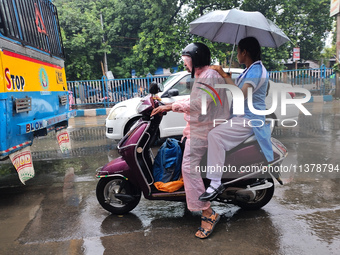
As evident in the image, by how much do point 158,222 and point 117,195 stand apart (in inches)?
21.2

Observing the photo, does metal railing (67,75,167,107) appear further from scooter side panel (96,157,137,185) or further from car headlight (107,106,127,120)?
scooter side panel (96,157,137,185)

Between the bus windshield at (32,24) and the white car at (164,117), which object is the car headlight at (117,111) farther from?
the bus windshield at (32,24)

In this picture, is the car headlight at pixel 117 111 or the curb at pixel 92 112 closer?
the car headlight at pixel 117 111

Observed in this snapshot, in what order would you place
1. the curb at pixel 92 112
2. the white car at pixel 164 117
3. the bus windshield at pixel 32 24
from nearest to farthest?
the bus windshield at pixel 32 24, the white car at pixel 164 117, the curb at pixel 92 112

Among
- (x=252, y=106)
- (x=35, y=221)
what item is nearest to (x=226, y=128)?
(x=252, y=106)

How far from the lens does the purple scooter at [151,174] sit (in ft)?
10.1

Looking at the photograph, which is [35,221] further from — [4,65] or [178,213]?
[4,65]

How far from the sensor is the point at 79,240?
9.75 feet

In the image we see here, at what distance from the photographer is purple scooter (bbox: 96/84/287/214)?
3072 millimetres

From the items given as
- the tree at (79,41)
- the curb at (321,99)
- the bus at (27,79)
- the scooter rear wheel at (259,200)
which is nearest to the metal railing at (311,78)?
the curb at (321,99)

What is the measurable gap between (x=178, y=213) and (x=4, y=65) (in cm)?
271

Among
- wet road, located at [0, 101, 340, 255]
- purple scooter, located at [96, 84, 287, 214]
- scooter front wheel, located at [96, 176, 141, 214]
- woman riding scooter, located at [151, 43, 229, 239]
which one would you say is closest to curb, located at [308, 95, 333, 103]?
wet road, located at [0, 101, 340, 255]

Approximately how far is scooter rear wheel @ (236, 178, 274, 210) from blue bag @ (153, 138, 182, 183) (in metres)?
0.84

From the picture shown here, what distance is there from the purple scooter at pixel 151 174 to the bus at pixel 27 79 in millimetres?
1324
